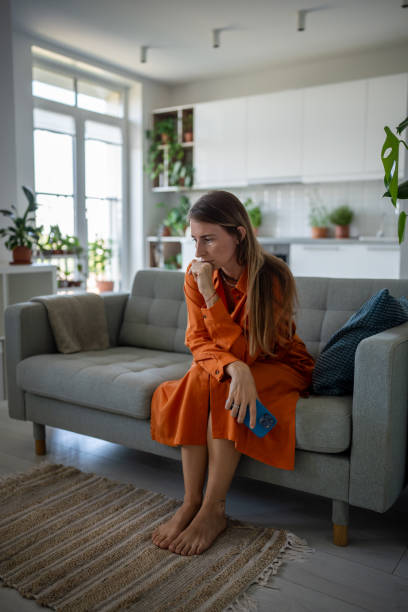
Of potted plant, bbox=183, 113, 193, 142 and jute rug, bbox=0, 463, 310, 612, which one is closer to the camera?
jute rug, bbox=0, 463, 310, 612

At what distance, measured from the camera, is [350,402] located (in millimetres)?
1722

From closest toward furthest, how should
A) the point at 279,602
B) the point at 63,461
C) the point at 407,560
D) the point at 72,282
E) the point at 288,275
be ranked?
the point at 279,602 → the point at 407,560 → the point at 288,275 → the point at 63,461 → the point at 72,282

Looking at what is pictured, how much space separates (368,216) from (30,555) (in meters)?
4.73

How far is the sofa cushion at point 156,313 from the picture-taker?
2761 millimetres

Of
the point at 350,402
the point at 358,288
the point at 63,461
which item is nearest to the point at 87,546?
the point at 63,461

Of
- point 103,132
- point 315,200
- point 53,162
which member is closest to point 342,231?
point 315,200

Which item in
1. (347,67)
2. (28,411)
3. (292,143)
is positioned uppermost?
(347,67)

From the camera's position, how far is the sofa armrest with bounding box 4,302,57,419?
2479 mm

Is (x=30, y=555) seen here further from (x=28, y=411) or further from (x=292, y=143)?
(x=292, y=143)

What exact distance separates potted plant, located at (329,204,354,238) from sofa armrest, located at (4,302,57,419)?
12.0ft

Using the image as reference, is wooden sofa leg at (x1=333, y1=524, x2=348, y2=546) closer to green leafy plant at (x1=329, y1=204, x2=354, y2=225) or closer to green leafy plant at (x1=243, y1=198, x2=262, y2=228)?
green leafy plant at (x1=329, y1=204, x2=354, y2=225)

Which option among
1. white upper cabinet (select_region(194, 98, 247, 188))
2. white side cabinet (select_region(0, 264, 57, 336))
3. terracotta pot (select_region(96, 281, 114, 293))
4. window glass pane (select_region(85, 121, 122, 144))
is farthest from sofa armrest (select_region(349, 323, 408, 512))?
window glass pane (select_region(85, 121, 122, 144))

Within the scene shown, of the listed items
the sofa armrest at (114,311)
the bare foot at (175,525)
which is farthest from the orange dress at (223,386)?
the sofa armrest at (114,311)

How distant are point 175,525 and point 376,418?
2.38 feet
